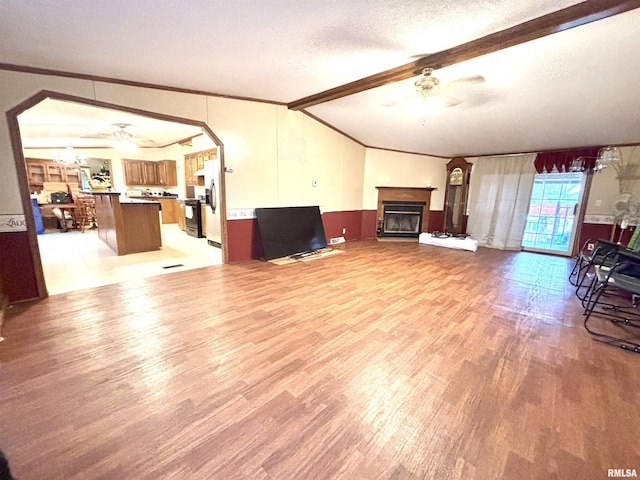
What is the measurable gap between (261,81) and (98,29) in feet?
5.48

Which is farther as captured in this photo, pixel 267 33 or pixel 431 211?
pixel 431 211

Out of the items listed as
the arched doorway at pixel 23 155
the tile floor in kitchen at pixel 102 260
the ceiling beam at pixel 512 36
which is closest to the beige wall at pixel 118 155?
the tile floor in kitchen at pixel 102 260

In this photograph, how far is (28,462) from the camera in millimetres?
1195

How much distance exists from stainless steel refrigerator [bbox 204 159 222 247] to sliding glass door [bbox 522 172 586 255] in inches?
266

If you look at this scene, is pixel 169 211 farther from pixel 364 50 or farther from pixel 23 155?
pixel 364 50

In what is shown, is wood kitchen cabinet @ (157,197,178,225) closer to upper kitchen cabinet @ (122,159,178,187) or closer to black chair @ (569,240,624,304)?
upper kitchen cabinet @ (122,159,178,187)

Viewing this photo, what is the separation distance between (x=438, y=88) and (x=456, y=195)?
4.67m

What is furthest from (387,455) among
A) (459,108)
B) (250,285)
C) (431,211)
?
(431,211)

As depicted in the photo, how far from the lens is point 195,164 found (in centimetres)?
691

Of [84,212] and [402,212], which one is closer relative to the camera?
[402,212]

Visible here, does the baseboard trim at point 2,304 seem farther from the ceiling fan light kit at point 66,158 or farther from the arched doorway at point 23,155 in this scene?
the ceiling fan light kit at point 66,158

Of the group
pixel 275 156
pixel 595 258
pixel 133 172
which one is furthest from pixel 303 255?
pixel 133 172

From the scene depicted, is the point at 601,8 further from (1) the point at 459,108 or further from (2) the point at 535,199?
(2) the point at 535,199

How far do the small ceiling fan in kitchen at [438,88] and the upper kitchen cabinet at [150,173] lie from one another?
300 inches
